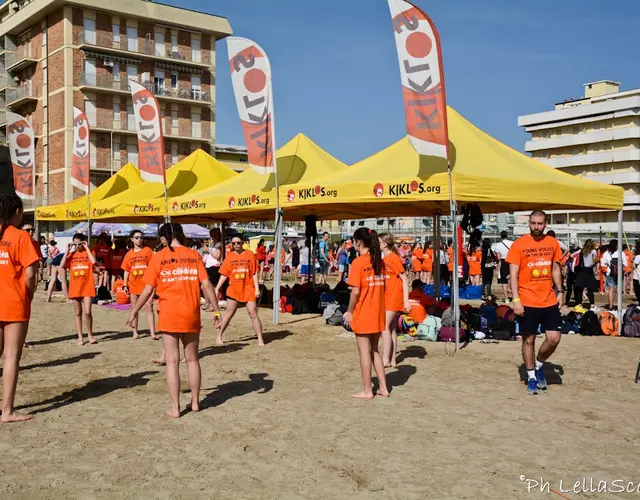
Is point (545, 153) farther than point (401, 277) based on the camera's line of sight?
Yes

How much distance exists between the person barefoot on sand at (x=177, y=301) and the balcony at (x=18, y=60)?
55.4 m

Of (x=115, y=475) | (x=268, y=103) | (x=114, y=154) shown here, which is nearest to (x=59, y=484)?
(x=115, y=475)

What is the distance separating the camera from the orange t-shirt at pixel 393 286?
8.07 m

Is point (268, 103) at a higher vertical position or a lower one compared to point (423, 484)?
higher

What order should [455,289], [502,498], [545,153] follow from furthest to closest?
[545,153] → [455,289] → [502,498]

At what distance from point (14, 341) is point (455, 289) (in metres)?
6.00

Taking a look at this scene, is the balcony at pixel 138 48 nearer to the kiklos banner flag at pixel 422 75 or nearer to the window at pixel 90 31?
the window at pixel 90 31

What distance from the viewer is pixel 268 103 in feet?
41.5

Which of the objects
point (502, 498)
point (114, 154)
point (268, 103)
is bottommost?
point (502, 498)

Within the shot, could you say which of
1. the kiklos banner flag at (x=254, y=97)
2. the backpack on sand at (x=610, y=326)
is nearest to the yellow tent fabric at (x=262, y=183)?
the kiklos banner flag at (x=254, y=97)

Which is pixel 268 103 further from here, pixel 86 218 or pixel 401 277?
pixel 86 218

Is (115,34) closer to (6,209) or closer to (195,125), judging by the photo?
(195,125)
